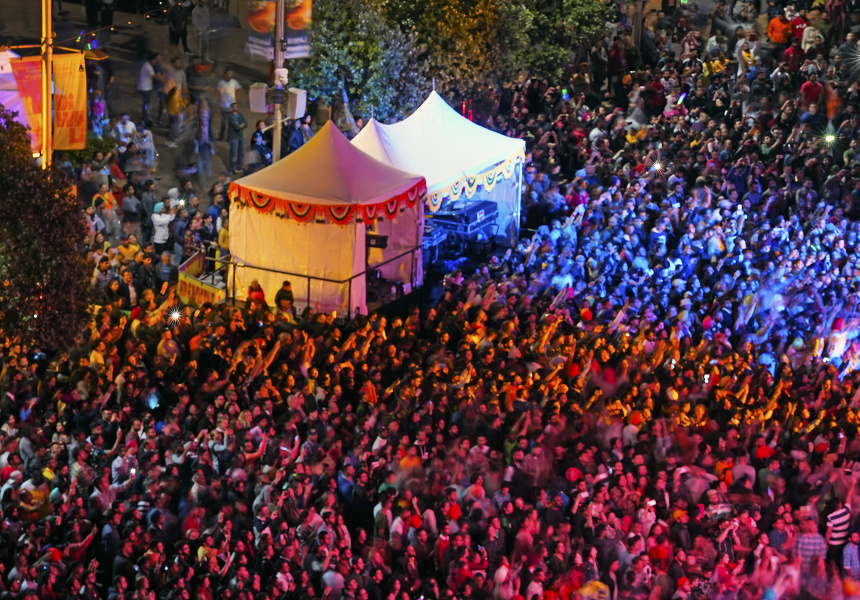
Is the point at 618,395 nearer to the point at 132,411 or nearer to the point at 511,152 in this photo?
the point at 132,411

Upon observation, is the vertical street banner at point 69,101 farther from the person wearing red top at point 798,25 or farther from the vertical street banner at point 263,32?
the person wearing red top at point 798,25

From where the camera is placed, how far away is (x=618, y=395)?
1623cm

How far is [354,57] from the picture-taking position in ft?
87.7

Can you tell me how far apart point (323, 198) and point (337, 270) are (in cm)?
108

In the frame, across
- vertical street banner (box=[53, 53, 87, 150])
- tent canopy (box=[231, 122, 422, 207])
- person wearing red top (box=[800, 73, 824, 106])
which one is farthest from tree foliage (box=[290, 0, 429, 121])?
vertical street banner (box=[53, 53, 87, 150])

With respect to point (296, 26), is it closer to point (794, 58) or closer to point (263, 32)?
point (263, 32)

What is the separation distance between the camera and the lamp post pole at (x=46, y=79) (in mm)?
16172

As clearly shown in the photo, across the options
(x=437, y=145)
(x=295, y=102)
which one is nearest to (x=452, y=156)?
(x=437, y=145)

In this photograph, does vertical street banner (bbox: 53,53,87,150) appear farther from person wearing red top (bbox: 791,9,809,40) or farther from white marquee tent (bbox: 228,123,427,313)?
person wearing red top (bbox: 791,9,809,40)

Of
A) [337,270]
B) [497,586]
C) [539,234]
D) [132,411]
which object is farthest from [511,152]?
[497,586]

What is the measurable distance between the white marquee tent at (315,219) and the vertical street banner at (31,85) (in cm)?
356

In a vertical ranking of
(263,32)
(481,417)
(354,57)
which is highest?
(263,32)

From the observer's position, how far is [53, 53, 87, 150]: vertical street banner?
17.9 metres

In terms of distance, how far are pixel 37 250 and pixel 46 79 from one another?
2724 millimetres
